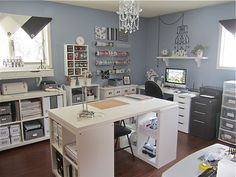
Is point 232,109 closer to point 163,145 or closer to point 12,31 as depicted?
point 163,145

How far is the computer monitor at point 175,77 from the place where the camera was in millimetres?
4117

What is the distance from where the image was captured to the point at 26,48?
349 cm

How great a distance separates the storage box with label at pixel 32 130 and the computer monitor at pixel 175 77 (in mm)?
2817

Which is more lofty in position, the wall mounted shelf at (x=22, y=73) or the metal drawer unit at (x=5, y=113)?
the wall mounted shelf at (x=22, y=73)

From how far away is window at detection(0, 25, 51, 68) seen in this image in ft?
10.7

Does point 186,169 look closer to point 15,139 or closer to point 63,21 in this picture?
point 15,139

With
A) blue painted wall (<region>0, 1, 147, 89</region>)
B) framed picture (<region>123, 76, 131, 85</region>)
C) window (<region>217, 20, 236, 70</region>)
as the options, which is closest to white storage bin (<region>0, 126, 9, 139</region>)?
blue painted wall (<region>0, 1, 147, 89</region>)

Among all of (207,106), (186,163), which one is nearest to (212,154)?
(186,163)

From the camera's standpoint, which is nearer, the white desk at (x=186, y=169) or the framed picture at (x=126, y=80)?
the white desk at (x=186, y=169)

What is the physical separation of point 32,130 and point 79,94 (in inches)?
41.8

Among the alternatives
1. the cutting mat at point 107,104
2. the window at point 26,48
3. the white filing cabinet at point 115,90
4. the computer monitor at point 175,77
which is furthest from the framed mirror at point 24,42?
the computer monitor at point 175,77

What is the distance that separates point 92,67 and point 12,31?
64.4 inches

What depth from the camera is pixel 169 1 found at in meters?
3.49

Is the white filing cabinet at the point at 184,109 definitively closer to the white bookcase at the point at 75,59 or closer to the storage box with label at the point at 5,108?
the white bookcase at the point at 75,59
